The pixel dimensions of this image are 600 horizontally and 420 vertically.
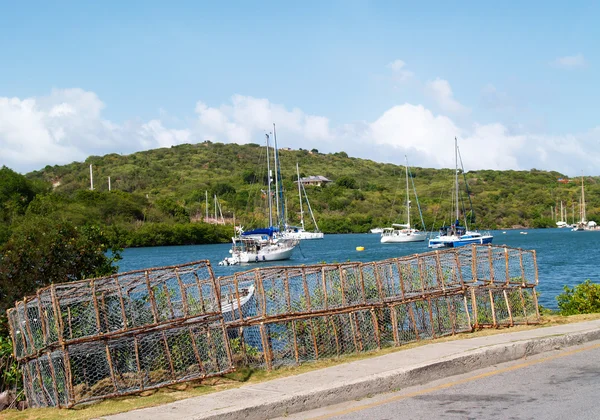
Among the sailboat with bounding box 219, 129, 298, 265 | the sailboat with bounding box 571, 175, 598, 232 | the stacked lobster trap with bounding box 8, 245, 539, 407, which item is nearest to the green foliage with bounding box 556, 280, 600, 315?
the stacked lobster trap with bounding box 8, 245, 539, 407

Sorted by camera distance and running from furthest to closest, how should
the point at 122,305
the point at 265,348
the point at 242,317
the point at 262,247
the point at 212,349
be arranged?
the point at 262,247 < the point at 242,317 < the point at 265,348 < the point at 212,349 < the point at 122,305

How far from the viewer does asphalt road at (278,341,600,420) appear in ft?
27.5

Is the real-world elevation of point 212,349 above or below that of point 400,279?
below

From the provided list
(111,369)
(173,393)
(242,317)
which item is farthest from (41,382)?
(242,317)

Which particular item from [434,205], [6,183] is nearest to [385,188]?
[434,205]

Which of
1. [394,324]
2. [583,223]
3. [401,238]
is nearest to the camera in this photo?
[394,324]

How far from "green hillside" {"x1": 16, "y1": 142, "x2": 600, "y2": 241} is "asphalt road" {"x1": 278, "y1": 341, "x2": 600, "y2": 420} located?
87.9 meters

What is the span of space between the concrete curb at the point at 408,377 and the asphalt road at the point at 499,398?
14cm

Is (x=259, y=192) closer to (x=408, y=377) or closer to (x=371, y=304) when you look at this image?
(x=371, y=304)

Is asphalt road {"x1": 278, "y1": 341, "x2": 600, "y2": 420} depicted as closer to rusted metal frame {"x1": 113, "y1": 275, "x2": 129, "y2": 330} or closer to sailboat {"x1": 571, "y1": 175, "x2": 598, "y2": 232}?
rusted metal frame {"x1": 113, "y1": 275, "x2": 129, "y2": 330}

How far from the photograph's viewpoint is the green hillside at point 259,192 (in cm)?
11281

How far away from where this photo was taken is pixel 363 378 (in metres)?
9.79

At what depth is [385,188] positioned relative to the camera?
160500mm

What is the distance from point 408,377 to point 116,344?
3.88 meters
